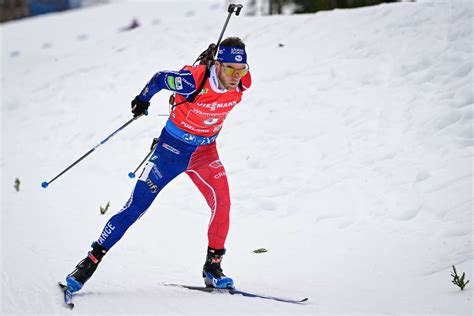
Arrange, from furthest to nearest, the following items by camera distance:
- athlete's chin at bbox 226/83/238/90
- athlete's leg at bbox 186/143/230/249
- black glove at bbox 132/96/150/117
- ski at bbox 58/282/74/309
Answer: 1. athlete's leg at bbox 186/143/230/249
2. black glove at bbox 132/96/150/117
3. athlete's chin at bbox 226/83/238/90
4. ski at bbox 58/282/74/309

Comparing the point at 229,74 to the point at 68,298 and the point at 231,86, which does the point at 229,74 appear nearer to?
the point at 231,86

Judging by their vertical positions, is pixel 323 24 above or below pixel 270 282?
above

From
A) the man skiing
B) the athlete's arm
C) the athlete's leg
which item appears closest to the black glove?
the man skiing

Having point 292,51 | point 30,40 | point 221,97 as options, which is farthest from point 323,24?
point 30,40

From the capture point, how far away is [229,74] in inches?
171

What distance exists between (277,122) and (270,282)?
3930 mm

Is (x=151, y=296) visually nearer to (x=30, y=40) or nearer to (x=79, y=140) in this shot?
(x=79, y=140)

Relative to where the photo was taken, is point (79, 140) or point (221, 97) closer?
point (221, 97)

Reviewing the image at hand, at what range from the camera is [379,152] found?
7.17 meters

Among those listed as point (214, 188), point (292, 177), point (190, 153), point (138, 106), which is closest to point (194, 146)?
point (190, 153)

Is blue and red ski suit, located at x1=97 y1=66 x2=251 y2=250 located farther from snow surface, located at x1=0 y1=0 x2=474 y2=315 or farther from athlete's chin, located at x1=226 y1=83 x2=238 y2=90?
snow surface, located at x1=0 y1=0 x2=474 y2=315

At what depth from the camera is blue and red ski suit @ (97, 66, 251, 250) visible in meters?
4.39

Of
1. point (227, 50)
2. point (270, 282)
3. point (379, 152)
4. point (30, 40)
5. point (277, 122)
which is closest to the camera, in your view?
point (227, 50)

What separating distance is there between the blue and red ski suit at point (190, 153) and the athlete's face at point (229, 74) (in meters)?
0.05
